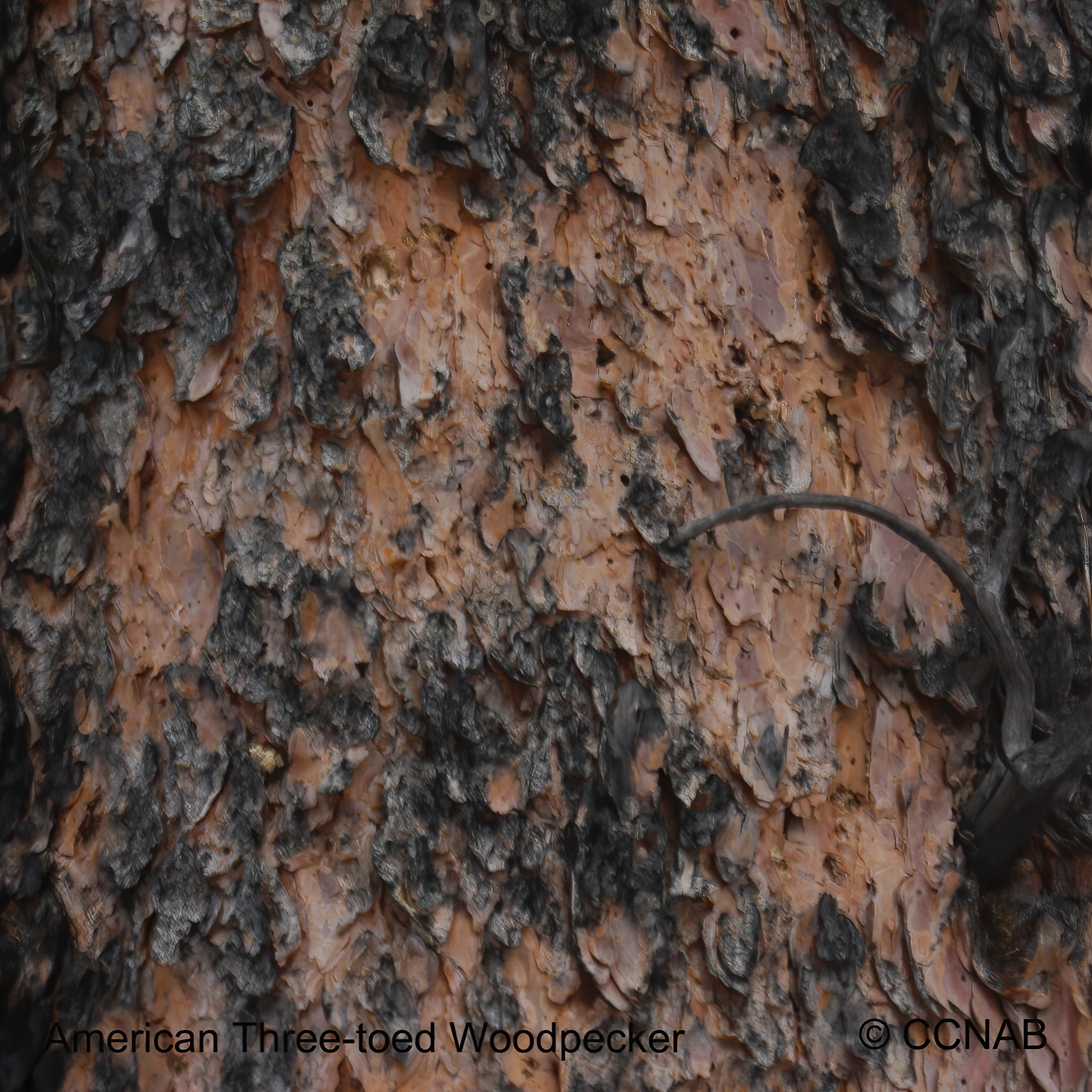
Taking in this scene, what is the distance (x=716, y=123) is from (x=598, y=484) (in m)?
0.45

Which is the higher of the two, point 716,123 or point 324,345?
point 716,123

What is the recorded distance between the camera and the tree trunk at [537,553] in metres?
1.11

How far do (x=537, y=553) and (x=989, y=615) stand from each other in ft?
1.66

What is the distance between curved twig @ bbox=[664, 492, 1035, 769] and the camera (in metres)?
1.09

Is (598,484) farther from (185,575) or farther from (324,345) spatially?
(185,575)

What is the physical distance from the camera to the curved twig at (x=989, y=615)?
3.58 ft

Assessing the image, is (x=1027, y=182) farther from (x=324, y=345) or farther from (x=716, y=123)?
(x=324, y=345)

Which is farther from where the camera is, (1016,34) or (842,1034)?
(1016,34)

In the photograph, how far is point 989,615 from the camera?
1103 millimetres

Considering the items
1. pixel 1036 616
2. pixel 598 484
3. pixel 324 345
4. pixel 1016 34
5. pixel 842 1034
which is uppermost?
pixel 1016 34

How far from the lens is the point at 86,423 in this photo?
115 cm

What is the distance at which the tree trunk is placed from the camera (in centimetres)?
111

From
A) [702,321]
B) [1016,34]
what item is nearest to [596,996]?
[702,321]

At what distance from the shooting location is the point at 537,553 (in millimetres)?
1137
